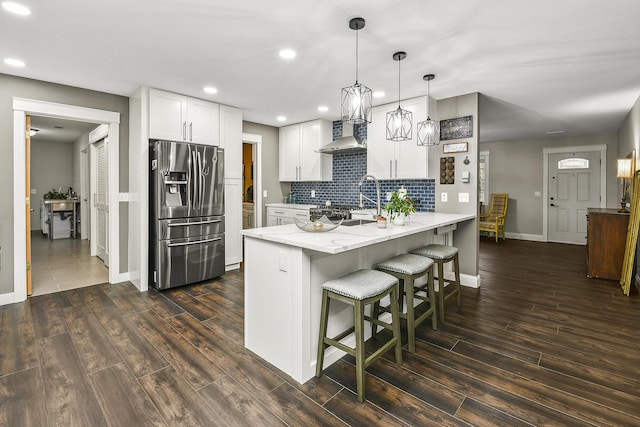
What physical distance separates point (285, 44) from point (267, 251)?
1.69 meters

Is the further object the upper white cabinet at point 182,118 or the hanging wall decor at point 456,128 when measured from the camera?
the hanging wall decor at point 456,128

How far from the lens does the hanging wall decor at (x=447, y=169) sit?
407 centimetres

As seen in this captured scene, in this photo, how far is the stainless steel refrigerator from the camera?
369 centimetres

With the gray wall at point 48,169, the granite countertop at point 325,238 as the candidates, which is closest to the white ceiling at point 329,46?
the granite countertop at point 325,238

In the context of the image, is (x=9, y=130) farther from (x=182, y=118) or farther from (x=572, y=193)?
(x=572, y=193)

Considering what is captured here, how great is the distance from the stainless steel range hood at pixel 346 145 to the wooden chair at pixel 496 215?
429 centimetres

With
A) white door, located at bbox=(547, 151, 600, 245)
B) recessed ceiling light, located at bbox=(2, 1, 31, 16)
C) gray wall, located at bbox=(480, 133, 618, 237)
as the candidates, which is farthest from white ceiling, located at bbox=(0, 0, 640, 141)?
gray wall, located at bbox=(480, 133, 618, 237)

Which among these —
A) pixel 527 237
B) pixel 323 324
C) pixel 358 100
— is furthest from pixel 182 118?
pixel 527 237

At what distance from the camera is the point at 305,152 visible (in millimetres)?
5543

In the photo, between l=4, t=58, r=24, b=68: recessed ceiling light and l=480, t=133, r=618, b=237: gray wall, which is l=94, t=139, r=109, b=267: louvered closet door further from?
l=480, t=133, r=618, b=237: gray wall

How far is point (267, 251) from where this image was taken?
85.8 inches

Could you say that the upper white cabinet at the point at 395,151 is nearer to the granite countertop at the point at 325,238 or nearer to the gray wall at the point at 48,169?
the granite countertop at the point at 325,238

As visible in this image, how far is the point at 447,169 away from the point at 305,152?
240cm

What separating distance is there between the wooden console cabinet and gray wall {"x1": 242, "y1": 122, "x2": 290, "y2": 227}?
480 cm
